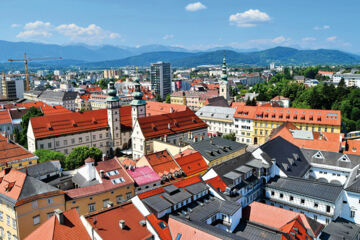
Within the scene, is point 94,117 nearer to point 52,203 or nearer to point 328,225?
point 52,203

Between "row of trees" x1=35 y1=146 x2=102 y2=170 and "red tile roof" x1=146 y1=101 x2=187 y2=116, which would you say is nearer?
"row of trees" x1=35 y1=146 x2=102 y2=170

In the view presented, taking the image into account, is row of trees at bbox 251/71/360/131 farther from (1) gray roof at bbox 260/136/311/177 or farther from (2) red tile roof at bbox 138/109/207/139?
(2) red tile roof at bbox 138/109/207/139

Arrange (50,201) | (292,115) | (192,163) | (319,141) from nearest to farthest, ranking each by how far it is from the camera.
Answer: (50,201) < (192,163) < (319,141) < (292,115)

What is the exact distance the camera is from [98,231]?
90.2ft

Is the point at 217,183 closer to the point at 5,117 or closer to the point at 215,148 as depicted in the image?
the point at 215,148

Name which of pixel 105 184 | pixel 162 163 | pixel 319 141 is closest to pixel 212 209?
pixel 105 184

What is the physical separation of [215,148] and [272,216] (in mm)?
21748

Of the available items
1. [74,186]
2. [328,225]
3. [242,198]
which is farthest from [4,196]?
[328,225]

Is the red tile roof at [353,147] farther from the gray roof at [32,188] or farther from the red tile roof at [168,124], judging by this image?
the gray roof at [32,188]

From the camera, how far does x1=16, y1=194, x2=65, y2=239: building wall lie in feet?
106

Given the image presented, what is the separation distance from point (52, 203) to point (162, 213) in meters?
13.6

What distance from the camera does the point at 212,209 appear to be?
1289 inches

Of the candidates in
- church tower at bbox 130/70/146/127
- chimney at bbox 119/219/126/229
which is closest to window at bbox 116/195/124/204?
chimney at bbox 119/219/126/229

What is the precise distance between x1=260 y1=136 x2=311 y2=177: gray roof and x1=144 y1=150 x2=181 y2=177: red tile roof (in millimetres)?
14688
